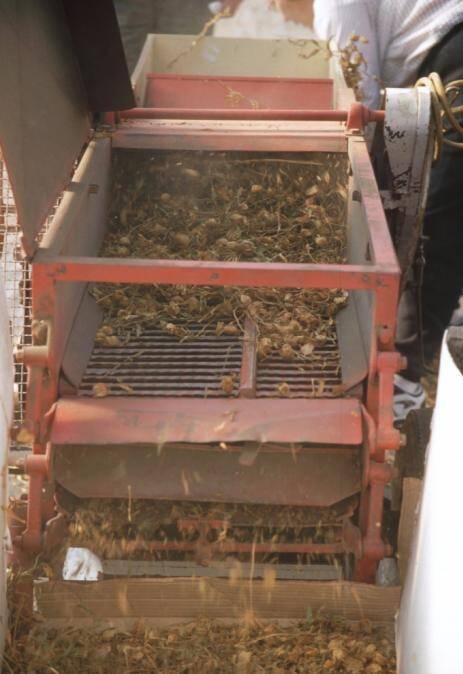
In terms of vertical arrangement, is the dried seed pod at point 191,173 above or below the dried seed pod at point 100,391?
above

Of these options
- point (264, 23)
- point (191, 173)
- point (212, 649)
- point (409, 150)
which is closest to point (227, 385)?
point (212, 649)

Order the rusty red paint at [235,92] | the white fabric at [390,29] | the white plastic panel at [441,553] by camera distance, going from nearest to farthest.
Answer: the white plastic panel at [441,553] → the white fabric at [390,29] → the rusty red paint at [235,92]

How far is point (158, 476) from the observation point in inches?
99.3

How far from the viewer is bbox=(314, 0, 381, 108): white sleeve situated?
4.25 meters

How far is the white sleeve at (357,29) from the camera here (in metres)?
4.25

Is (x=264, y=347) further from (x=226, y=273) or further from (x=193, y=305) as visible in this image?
(x=226, y=273)

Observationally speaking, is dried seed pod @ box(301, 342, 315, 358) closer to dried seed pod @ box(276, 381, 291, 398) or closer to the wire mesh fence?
dried seed pod @ box(276, 381, 291, 398)

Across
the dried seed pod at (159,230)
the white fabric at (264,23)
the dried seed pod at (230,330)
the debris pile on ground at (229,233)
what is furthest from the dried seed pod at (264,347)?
the white fabric at (264,23)

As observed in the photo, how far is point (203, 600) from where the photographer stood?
2.47 meters

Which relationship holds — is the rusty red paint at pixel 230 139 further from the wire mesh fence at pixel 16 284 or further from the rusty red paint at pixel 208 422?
the rusty red paint at pixel 208 422

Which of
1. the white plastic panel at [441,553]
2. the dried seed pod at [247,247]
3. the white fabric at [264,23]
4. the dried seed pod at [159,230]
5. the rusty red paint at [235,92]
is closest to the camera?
the white plastic panel at [441,553]

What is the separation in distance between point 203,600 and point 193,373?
64cm

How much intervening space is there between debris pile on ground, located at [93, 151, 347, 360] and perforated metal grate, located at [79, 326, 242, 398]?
1.6 inches

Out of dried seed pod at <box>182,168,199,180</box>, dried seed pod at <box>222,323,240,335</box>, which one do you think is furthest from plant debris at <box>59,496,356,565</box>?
dried seed pod at <box>182,168,199,180</box>
